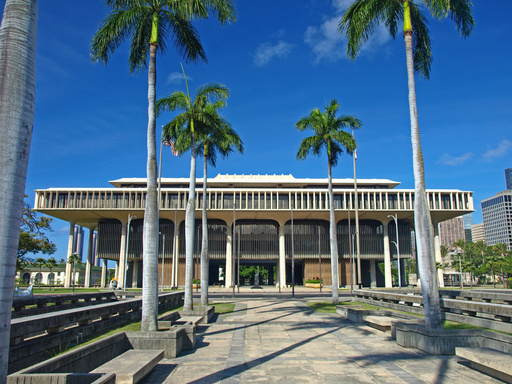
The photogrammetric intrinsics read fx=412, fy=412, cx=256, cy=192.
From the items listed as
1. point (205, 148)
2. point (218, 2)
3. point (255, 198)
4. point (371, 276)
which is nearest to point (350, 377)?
point (218, 2)

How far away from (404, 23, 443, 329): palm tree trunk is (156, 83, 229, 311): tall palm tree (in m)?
10.1

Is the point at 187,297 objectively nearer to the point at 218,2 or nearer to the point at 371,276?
the point at 218,2

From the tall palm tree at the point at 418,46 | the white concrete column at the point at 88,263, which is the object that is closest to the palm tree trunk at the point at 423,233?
the tall palm tree at the point at 418,46

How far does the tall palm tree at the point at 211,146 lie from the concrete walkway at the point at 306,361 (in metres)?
7.10

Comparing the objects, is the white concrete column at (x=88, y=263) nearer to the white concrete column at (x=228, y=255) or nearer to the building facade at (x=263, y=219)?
the building facade at (x=263, y=219)

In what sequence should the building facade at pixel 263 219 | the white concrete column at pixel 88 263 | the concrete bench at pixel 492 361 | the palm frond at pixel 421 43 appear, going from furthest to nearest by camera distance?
1. the white concrete column at pixel 88 263
2. the building facade at pixel 263 219
3. the palm frond at pixel 421 43
4. the concrete bench at pixel 492 361

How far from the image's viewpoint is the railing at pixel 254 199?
5978 cm

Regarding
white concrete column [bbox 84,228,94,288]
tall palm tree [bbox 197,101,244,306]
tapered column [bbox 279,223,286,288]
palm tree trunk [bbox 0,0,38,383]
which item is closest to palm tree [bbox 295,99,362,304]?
tall palm tree [bbox 197,101,244,306]

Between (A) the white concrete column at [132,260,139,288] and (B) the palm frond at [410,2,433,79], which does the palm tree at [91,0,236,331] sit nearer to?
(B) the palm frond at [410,2,433,79]

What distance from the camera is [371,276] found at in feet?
232

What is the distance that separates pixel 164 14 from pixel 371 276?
212ft

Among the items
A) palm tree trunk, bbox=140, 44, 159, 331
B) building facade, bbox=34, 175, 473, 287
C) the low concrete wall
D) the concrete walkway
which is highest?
building facade, bbox=34, 175, 473, 287

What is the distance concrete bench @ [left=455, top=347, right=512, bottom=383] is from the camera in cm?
720

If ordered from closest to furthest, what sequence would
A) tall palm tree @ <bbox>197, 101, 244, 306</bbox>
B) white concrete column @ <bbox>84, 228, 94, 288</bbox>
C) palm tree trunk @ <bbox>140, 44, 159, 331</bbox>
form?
1. palm tree trunk @ <bbox>140, 44, 159, 331</bbox>
2. tall palm tree @ <bbox>197, 101, 244, 306</bbox>
3. white concrete column @ <bbox>84, 228, 94, 288</bbox>
